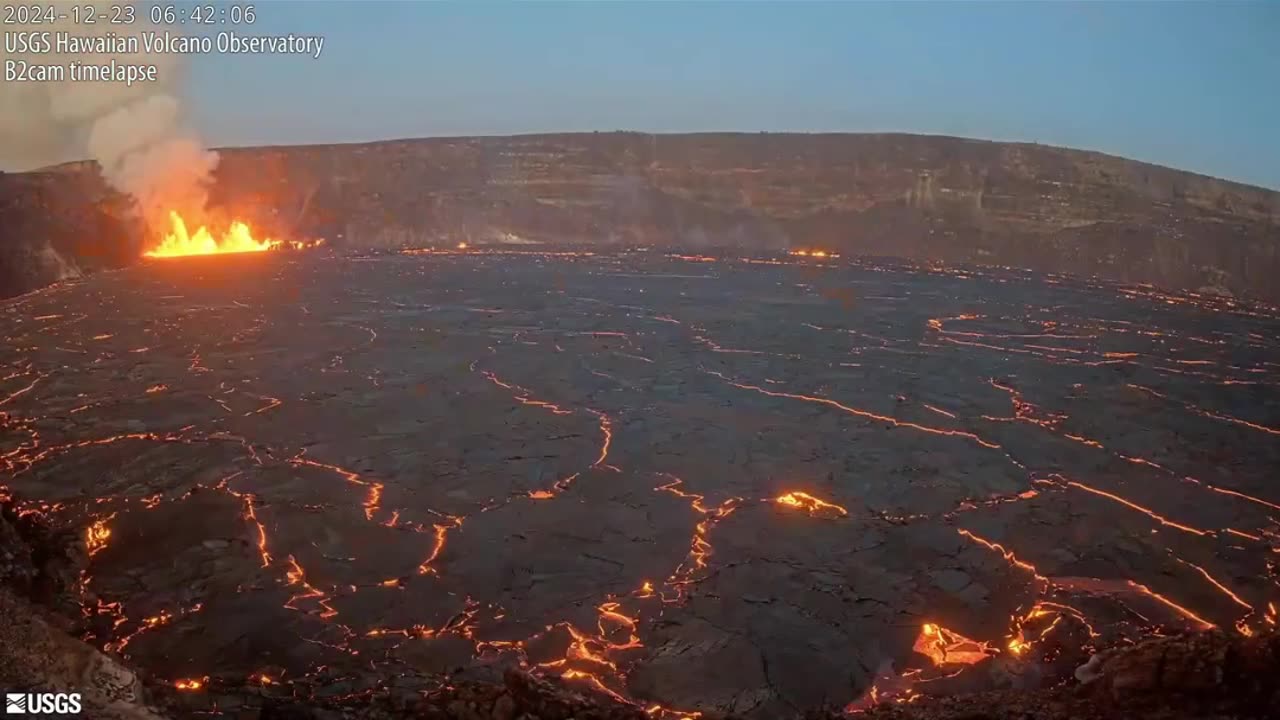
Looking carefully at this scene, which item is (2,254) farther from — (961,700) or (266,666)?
(961,700)

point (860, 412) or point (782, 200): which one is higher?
point (782, 200)

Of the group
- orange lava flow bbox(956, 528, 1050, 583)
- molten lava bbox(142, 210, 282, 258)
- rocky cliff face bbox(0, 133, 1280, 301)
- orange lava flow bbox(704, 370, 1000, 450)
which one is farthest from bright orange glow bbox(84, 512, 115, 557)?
molten lava bbox(142, 210, 282, 258)

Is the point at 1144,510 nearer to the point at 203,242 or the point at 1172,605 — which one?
the point at 1172,605

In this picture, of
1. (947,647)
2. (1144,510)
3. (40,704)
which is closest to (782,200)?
(1144,510)

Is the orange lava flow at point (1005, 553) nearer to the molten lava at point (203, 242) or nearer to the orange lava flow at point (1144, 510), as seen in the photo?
the orange lava flow at point (1144, 510)

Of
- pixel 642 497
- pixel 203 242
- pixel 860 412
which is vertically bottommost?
pixel 642 497

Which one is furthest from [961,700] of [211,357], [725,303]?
[725,303]

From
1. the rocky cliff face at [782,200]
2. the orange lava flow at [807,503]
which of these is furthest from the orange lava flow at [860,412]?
the rocky cliff face at [782,200]

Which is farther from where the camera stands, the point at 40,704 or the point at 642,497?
the point at 642,497
